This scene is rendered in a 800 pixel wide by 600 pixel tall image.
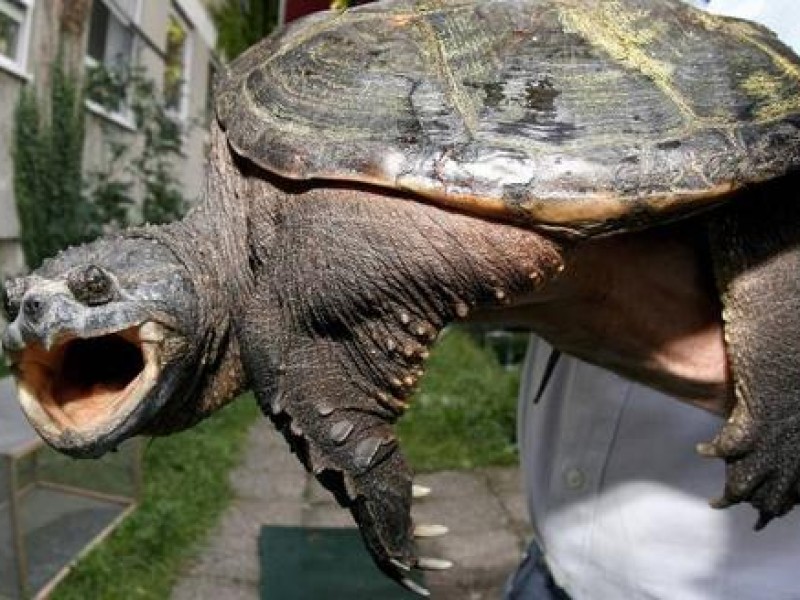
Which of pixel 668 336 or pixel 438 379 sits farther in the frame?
pixel 438 379

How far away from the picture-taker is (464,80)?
3.67 ft

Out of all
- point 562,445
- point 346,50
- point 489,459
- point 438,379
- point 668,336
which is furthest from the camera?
point 438,379

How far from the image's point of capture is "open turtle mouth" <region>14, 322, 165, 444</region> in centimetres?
108

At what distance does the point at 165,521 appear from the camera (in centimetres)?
402

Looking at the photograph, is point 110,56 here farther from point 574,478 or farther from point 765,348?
point 765,348

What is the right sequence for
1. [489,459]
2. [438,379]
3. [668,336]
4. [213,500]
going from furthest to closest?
[438,379]
[489,459]
[213,500]
[668,336]

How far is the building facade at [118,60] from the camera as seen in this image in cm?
501

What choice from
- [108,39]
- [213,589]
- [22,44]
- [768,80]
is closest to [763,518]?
[768,80]

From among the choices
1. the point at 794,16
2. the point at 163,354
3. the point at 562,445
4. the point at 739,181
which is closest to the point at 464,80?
the point at 739,181

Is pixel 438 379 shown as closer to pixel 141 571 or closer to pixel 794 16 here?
pixel 141 571

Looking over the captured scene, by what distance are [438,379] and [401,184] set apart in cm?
636

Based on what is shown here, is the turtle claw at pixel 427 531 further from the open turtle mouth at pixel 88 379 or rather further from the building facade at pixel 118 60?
the building facade at pixel 118 60

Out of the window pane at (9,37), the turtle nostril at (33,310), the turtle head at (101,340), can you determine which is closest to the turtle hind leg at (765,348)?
the turtle head at (101,340)

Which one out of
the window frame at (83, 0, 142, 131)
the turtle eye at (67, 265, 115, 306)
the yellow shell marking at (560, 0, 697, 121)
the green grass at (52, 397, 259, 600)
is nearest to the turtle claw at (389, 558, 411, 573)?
the turtle eye at (67, 265, 115, 306)
